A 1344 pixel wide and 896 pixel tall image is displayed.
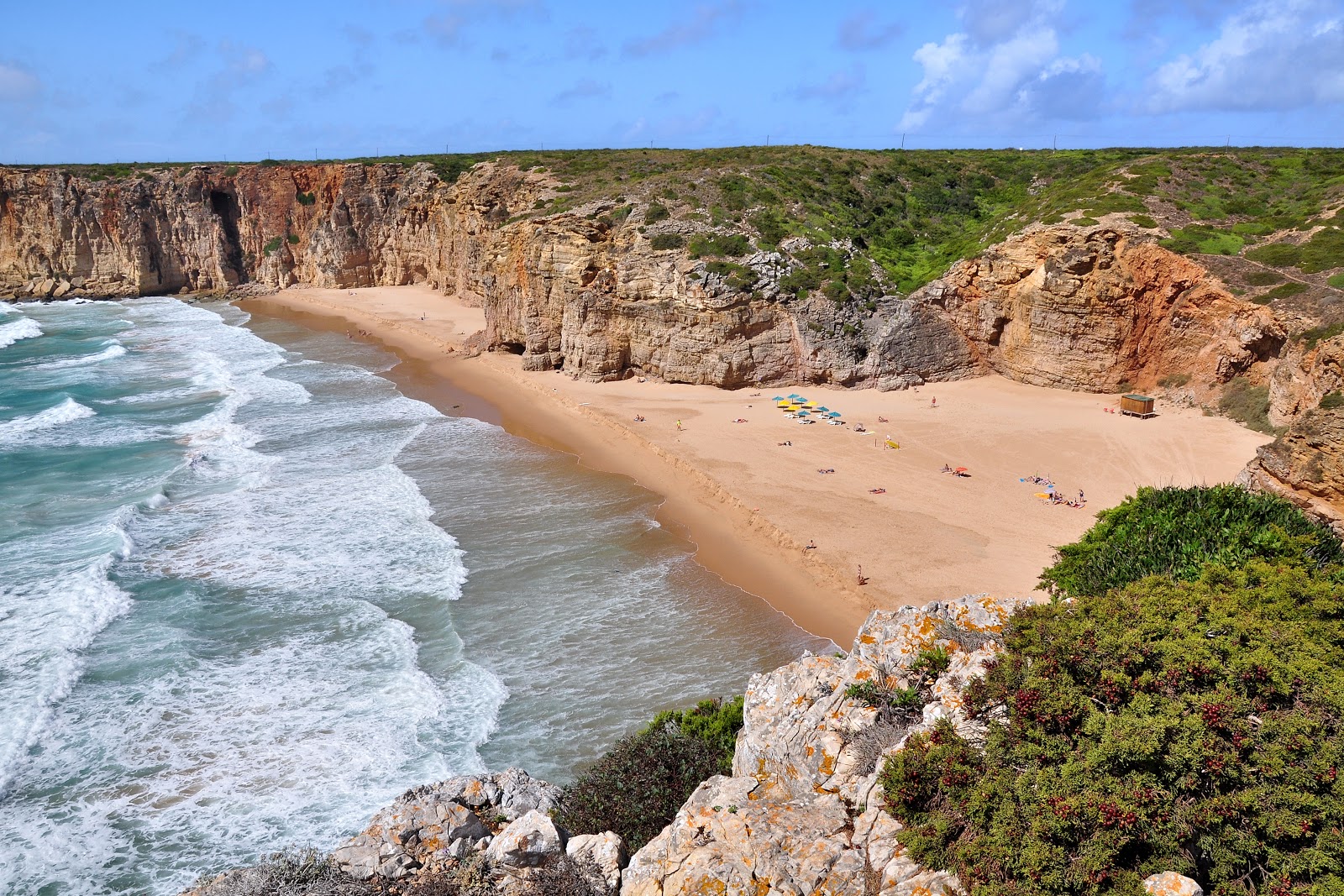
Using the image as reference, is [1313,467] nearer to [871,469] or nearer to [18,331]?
[871,469]

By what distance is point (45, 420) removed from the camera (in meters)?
31.1

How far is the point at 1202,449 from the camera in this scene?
80.9 feet

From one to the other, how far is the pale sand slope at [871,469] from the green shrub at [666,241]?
19.5ft

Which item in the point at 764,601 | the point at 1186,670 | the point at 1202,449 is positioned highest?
the point at 1186,670

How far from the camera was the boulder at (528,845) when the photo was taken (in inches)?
316

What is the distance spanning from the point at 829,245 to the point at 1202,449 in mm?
17667

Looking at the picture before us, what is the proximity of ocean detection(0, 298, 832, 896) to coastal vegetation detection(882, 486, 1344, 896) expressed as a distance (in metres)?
7.36

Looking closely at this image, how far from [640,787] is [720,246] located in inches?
1121

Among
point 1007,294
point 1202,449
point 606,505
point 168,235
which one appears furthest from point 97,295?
point 1202,449

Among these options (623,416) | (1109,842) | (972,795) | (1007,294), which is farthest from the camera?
(1007,294)

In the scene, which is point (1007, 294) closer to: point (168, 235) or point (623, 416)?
point (623, 416)

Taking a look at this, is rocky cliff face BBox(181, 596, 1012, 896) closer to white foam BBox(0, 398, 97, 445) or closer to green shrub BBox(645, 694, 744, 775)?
green shrub BBox(645, 694, 744, 775)

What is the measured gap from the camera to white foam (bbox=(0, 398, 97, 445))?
1150 inches

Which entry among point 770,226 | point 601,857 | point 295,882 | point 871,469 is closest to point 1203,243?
point 871,469
